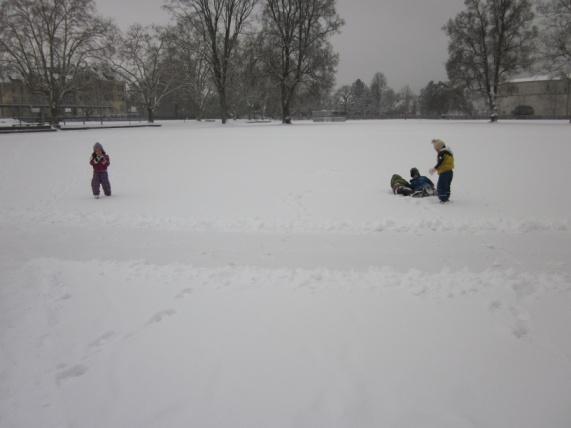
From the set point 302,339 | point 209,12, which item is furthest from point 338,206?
point 209,12

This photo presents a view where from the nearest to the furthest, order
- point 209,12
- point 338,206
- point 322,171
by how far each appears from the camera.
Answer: point 338,206, point 322,171, point 209,12

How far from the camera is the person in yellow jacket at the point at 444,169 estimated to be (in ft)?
27.0

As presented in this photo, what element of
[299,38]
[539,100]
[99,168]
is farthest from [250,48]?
[539,100]

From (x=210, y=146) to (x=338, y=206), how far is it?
46.7 feet

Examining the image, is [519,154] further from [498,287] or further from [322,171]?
[498,287]

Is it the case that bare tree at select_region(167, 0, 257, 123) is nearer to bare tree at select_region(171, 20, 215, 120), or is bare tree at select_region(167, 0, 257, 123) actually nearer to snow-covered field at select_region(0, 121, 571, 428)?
bare tree at select_region(171, 20, 215, 120)


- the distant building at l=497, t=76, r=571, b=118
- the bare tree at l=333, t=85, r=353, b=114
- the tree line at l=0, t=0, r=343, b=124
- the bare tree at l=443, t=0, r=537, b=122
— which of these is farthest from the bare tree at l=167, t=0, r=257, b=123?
the bare tree at l=333, t=85, r=353, b=114

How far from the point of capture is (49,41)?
32906 mm

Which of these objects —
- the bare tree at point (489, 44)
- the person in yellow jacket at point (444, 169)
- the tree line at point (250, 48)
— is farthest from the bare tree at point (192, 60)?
the person in yellow jacket at point (444, 169)

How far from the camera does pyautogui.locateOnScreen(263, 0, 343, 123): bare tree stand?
3597 centimetres

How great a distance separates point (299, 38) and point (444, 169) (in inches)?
1313

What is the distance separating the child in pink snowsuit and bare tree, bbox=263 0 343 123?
29.8 meters

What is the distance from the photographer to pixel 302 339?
3.67 meters

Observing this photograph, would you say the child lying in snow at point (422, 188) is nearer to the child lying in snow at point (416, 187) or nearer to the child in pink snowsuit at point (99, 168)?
the child lying in snow at point (416, 187)
